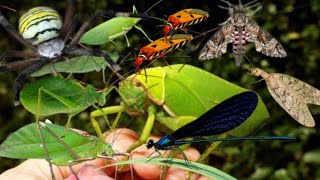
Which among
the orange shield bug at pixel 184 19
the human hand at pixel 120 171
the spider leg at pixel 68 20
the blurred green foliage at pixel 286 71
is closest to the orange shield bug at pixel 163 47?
the orange shield bug at pixel 184 19

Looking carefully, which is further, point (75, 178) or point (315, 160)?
point (315, 160)

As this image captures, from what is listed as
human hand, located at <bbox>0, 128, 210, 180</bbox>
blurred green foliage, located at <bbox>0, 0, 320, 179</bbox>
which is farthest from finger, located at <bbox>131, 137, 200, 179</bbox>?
blurred green foliage, located at <bbox>0, 0, 320, 179</bbox>

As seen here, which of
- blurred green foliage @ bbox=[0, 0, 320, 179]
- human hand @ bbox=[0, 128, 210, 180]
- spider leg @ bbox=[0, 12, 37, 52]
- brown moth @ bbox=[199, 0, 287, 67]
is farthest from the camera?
blurred green foliage @ bbox=[0, 0, 320, 179]

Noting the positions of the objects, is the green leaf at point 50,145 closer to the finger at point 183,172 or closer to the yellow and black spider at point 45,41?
the yellow and black spider at point 45,41

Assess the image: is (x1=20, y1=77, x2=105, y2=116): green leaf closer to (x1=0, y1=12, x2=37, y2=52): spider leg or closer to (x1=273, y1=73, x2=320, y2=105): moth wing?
(x1=0, y1=12, x2=37, y2=52): spider leg

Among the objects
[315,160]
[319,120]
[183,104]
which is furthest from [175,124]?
[315,160]

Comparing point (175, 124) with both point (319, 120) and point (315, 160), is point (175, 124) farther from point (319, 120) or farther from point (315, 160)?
point (315, 160)
